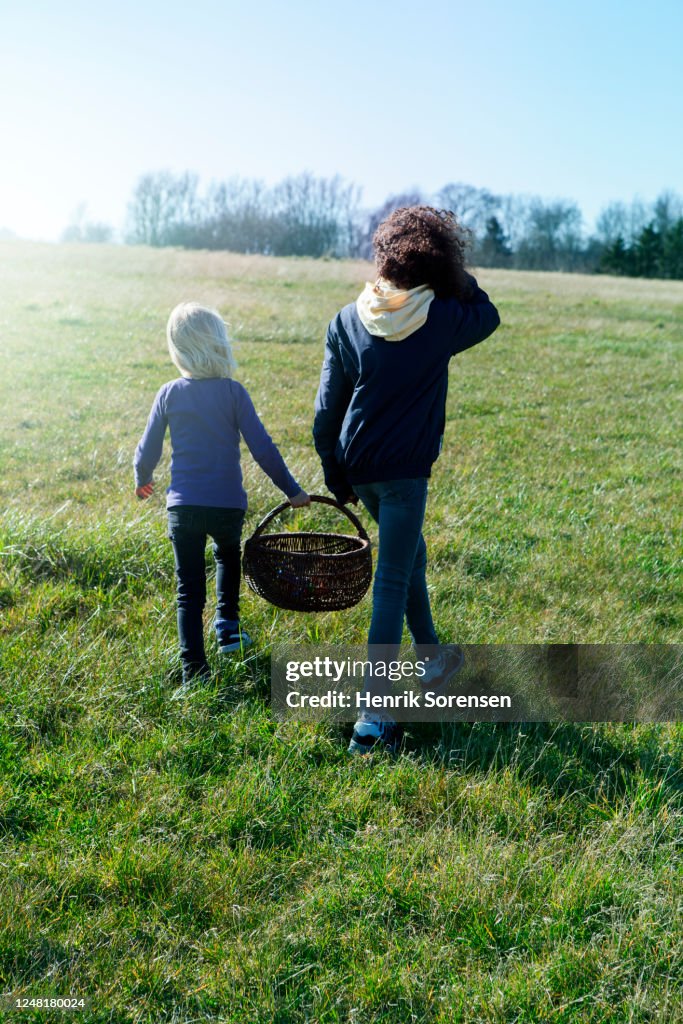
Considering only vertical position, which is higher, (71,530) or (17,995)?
(71,530)

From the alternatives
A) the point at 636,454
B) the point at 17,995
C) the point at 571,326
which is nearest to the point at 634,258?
the point at 571,326

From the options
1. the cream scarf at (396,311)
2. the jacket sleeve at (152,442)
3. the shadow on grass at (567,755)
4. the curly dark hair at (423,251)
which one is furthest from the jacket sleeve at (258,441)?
the shadow on grass at (567,755)

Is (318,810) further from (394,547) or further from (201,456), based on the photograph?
(201,456)

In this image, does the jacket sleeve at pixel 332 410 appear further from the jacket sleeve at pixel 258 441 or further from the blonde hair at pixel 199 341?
the blonde hair at pixel 199 341

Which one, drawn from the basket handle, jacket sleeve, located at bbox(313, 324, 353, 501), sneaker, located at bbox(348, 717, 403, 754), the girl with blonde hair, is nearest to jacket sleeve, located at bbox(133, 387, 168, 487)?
the girl with blonde hair

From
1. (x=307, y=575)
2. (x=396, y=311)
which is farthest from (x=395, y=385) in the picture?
(x=307, y=575)

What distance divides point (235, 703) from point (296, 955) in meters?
1.58

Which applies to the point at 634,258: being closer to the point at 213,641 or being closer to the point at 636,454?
the point at 636,454

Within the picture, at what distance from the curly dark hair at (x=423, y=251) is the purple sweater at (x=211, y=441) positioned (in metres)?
0.98

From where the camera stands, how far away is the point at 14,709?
399 cm

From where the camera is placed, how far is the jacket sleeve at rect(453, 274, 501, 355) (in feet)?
12.5

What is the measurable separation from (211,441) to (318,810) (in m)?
1.85

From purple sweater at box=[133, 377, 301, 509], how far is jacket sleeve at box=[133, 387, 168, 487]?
2.0 inches

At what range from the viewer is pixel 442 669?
4.48 m
